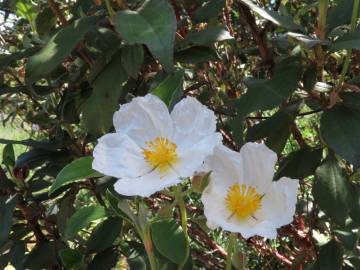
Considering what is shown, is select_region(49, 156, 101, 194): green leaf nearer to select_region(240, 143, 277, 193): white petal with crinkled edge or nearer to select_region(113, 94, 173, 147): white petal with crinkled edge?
select_region(113, 94, 173, 147): white petal with crinkled edge

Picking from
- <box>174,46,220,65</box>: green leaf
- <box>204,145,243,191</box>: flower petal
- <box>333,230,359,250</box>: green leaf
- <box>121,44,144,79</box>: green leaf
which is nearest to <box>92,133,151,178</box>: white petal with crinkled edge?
<box>204,145,243,191</box>: flower petal

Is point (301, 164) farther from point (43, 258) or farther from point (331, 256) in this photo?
point (43, 258)

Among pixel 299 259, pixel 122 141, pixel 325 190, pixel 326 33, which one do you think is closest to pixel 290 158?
pixel 325 190

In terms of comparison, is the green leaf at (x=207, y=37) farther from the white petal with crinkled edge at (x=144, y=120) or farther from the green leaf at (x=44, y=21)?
the green leaf at (x=44, y=21)

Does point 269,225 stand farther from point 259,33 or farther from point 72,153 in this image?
point 72,153

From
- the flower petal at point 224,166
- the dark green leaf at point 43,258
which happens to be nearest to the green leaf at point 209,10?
the flower petal at point 224,166

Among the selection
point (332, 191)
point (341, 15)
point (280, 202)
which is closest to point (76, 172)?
point (280, 202)
